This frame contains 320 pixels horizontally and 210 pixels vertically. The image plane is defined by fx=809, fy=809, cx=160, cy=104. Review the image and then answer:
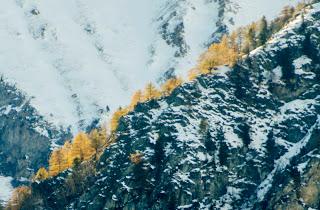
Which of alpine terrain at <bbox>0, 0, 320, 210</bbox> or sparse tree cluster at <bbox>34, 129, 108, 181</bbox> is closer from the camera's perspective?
alpine terrain at <bbox>0, 0, 320, 210</bbox>

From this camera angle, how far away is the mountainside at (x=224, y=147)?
167m

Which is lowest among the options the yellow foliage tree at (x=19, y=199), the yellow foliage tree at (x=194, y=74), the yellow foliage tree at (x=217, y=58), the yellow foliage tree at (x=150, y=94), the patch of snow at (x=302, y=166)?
the yellow foliage tree at (x=19, y=199)

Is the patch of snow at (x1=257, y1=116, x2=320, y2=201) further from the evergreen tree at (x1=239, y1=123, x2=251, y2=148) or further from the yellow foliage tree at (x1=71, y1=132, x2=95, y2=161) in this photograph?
the yellow foliage tree at (x1=71, y1=132, x2=95, y2=161)

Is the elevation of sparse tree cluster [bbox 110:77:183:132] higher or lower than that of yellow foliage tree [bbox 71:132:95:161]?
higher

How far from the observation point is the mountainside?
16675cm

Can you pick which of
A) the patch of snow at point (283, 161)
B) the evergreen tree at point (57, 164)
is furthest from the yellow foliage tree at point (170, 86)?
the patch of snow at point (283, 161)

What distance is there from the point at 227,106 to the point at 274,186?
79.9 feet

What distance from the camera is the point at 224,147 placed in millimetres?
173750

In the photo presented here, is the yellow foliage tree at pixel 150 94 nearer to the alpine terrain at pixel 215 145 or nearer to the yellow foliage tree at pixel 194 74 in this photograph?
the alpine terrain at pixel 215 145

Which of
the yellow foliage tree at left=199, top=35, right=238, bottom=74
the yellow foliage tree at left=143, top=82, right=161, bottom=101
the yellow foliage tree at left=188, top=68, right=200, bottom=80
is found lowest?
the yellow foliage tree at left=143, top=82, right=161, bottom=101

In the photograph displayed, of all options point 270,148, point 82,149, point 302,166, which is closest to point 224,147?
point 270,148

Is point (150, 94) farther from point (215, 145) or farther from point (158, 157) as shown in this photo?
point (215, 145)

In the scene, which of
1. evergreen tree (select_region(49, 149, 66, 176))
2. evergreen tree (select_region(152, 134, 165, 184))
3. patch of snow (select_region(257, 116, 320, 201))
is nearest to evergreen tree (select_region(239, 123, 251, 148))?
patch of snow (select_region(257, 116, 320, 201))

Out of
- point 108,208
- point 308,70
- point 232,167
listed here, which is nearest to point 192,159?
point 232,167
